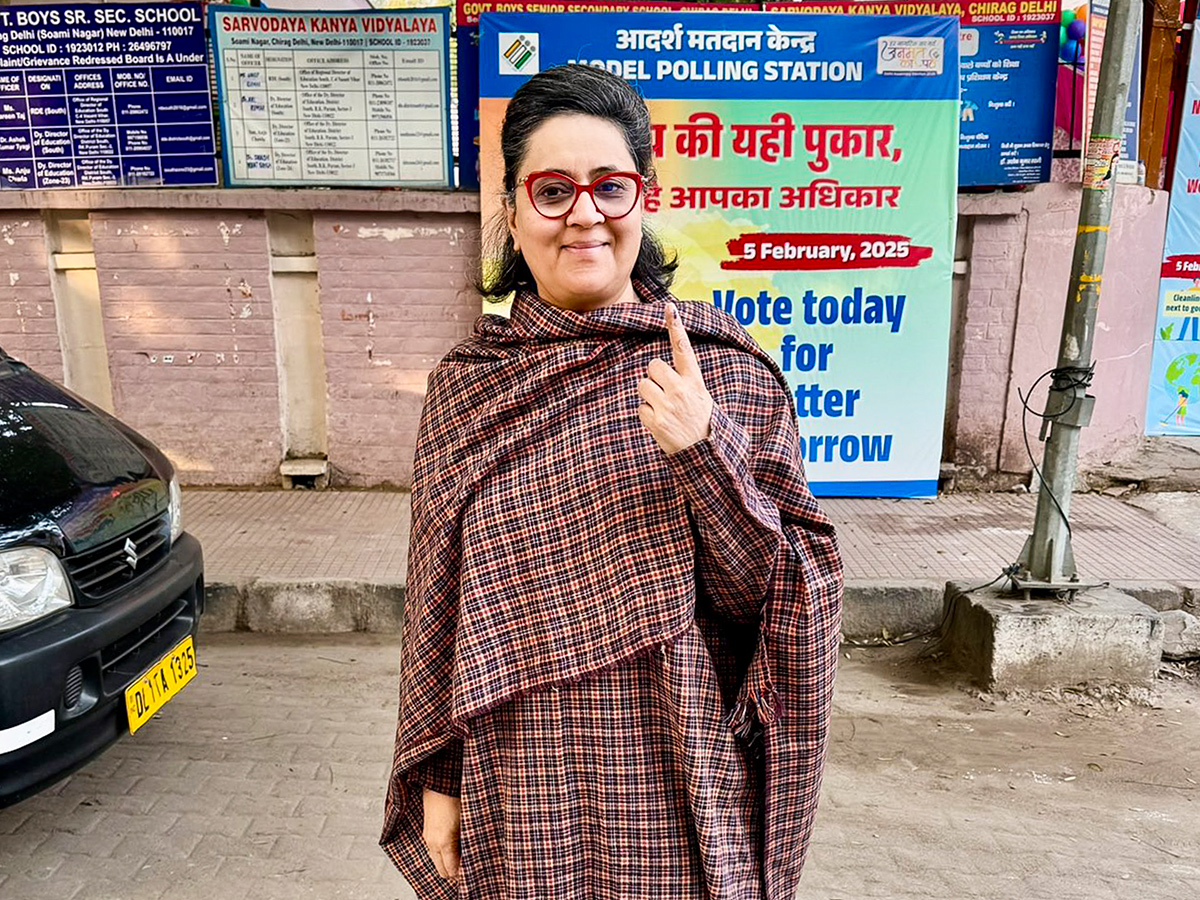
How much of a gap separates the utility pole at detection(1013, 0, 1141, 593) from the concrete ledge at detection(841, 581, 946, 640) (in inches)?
19.0

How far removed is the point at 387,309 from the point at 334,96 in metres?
1.24

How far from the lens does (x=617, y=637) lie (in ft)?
3.93

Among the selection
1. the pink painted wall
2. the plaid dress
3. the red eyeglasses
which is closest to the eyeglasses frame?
the red eyeglasses

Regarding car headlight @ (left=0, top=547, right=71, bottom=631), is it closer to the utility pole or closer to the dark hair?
the dark hair

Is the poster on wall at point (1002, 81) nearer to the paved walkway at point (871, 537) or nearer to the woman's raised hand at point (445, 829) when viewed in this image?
the paved walkway at point (871, 537)

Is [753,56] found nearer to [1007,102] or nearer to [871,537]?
[1007,102]

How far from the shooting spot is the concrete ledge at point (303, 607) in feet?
13.9

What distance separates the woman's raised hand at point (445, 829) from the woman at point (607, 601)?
0.02 meters

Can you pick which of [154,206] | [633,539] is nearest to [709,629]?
[633,539]

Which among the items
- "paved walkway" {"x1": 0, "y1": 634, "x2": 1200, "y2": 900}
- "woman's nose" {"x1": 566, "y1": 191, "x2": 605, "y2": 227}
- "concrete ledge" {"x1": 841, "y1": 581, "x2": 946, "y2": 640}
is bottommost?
"paved walkway" {"x1": 0, "y1": 634, "x2": 1200, "y2": 900}

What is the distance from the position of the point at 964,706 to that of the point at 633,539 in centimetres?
289

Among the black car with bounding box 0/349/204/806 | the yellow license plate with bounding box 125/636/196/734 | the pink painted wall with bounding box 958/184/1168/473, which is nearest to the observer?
the black car with bounding box 0/349/204/806

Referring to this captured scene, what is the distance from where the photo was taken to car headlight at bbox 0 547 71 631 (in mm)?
2332

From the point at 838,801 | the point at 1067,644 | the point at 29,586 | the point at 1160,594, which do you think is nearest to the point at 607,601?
the point at 29,586
